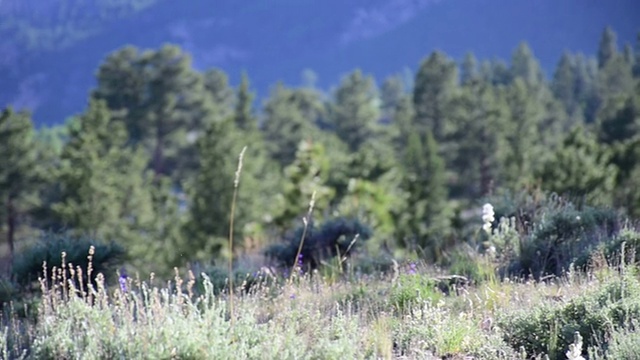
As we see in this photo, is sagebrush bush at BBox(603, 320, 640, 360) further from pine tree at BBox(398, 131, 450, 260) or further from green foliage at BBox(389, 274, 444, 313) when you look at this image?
pine tree at BBox(398, 131, 450, 260)

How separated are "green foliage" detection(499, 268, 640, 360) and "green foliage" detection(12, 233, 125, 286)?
16.5 feet

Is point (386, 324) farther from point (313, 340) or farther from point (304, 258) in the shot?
point (304, 258)

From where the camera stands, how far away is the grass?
11.4 ft

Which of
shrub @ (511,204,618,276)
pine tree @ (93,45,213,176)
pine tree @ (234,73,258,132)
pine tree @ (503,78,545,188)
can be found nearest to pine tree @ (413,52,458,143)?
pine tree @ (503,78,545,188)

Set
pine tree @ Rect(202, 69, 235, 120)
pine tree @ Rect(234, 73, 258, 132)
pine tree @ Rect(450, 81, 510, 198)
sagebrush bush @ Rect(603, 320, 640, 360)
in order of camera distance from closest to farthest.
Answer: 1. sagebrush bush @ Rect(603, 320, 640, 360)
2. pine tree @ Rect(450, 81, 510, 198)
3. pine tree @ Rect(234, 73, 258, 132)
4. pine tree @ Rect(202, 69, 235, 120)

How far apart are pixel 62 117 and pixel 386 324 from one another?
10910cm

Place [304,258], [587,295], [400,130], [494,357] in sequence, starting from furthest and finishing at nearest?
[400,130]
[304,258]
[587,295]
[494,357]

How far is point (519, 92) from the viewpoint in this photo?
36125 mm

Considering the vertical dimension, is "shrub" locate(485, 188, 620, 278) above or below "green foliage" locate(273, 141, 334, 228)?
below

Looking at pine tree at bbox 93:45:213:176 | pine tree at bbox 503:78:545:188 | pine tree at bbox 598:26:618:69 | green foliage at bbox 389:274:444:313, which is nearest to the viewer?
green foliage at bbox 389:274:444:313

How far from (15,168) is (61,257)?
2045cm

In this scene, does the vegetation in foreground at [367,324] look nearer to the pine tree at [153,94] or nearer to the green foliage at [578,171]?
the green foliage at [578,171]

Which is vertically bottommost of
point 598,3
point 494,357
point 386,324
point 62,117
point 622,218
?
point 494,357

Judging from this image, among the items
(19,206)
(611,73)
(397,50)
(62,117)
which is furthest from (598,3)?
(19,206)
